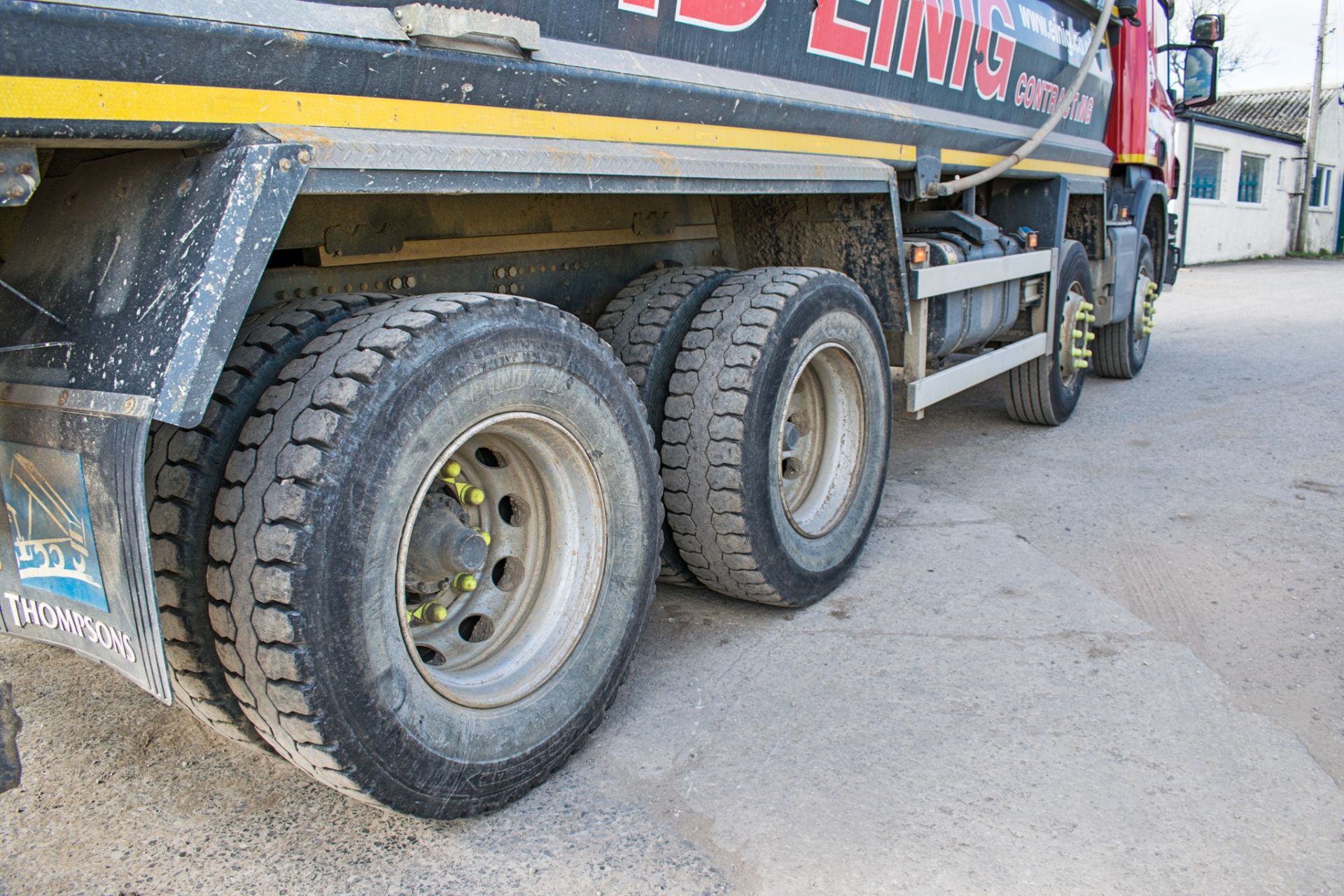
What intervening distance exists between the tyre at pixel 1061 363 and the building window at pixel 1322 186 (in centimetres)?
2844

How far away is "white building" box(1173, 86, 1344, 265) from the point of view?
2266 cm

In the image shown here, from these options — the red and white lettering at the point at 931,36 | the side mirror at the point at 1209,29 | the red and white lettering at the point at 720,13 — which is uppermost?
the side mirror at the point at 1209,29

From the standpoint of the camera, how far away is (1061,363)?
245 inches

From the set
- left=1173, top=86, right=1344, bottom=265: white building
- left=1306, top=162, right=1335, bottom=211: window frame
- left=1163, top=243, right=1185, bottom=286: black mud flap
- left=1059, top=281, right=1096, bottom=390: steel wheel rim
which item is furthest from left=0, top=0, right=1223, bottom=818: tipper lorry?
left=1306, top=162, right=1335, bottom=211: window frame

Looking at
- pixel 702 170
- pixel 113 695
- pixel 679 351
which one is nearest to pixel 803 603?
pixel 679 351

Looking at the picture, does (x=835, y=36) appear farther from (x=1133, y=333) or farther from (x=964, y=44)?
(x=1133, y=333)

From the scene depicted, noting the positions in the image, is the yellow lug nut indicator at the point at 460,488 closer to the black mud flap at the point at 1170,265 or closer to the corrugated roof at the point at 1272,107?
the black mud flap at the point at 1170,265

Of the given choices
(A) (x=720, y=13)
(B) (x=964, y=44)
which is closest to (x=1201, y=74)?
(B) (x=964, y=44)

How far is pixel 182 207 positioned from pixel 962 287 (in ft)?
11.5

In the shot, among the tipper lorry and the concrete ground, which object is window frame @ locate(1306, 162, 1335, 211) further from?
the tipper lorry

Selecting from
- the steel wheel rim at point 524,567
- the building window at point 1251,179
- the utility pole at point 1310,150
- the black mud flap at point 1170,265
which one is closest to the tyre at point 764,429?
the steel wheel rim at point 524,567

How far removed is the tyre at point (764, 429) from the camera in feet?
10.0

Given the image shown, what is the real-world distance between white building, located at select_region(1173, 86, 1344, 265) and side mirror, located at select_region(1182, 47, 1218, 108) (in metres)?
12.9

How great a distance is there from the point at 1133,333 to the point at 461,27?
23.5ft
